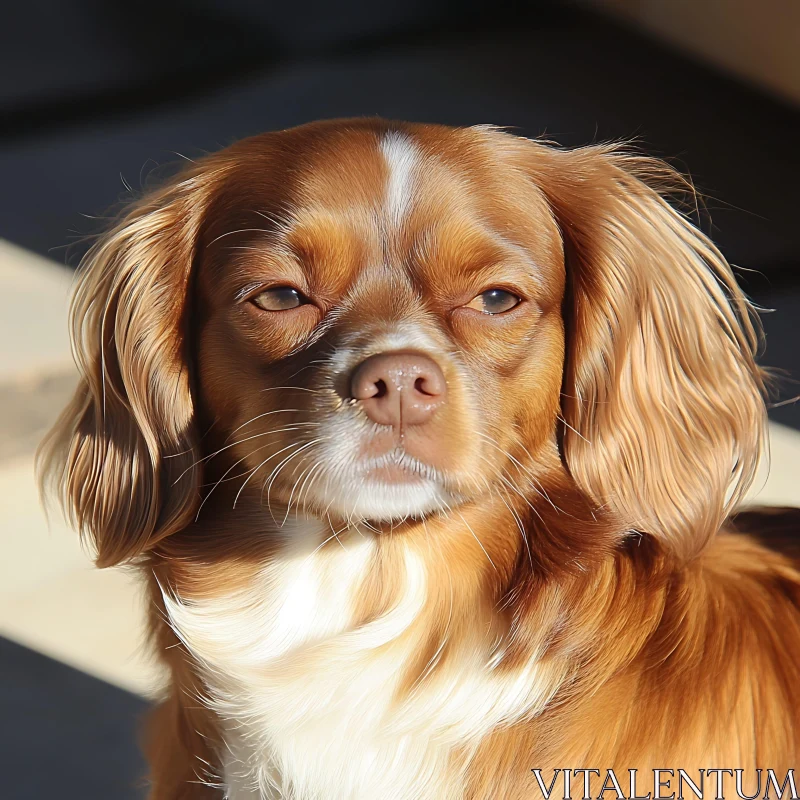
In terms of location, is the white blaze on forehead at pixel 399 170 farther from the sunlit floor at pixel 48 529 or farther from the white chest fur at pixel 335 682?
the sunlit floor at pixel 48 529

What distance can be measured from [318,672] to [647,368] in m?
0.74

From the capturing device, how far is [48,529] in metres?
3.44

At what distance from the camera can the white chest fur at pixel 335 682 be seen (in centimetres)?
179

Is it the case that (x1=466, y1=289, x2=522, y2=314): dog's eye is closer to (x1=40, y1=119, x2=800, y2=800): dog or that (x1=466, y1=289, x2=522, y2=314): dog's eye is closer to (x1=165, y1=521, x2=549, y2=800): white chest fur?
(x1=40, y1=119, x2=800, y2=800): dog

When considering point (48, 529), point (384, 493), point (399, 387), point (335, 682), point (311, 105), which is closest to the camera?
point (399, 387)

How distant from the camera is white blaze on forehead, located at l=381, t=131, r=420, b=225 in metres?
1.71

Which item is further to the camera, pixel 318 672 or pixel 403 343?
pixel 318 672

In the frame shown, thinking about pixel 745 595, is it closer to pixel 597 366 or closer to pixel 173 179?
pixel 597 366

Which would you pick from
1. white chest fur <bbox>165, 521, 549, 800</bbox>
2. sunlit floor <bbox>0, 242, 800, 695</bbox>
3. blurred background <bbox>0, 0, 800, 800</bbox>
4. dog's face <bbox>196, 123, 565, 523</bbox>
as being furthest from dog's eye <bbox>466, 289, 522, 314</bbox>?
blurred background <bbox>0, 0, 800, 800</bbox>

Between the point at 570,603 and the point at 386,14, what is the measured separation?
496cm

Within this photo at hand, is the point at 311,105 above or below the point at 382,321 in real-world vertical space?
below

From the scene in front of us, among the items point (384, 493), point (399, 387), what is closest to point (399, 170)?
point (399, 387)

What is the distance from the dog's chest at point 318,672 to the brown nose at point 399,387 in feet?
1.06

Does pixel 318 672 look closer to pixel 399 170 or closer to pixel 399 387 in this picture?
pixel 399 387
